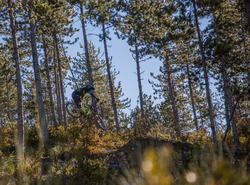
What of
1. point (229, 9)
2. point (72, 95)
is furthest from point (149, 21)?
point (72, 95)

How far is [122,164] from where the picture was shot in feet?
23.4

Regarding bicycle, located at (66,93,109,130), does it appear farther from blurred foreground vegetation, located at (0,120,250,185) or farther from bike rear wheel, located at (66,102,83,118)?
blurred foreground vegetation, located at (0,120,250,185)

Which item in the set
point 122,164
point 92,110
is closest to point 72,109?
A: point 92,110

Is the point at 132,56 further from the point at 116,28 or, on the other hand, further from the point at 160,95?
the point at 160,95

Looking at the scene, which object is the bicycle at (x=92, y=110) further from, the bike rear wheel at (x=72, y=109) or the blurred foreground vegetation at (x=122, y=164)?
the blurred foreground vegetation at (x=122, y=164)

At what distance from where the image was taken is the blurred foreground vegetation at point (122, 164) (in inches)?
40.3

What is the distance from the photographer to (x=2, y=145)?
39.3 feet

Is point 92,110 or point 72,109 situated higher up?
point 72,109

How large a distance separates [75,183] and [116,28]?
18.1 meters

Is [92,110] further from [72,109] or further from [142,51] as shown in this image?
[142,51]

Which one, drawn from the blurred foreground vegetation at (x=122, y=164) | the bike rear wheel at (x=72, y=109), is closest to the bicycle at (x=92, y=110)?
the bike rear wheel at (x=72, y=109)

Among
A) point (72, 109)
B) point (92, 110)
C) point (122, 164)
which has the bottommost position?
point (122, 164)

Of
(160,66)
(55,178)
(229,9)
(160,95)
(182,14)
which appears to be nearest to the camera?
(55,178)

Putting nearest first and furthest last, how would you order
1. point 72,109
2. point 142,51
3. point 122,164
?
1. point 122,164
2. point 72,109
3. point 142,51
